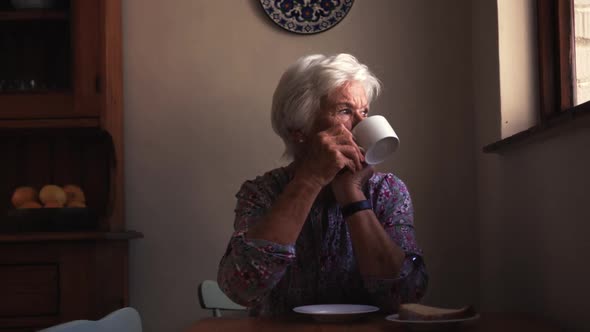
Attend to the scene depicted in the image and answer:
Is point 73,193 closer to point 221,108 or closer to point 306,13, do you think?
point 221,108

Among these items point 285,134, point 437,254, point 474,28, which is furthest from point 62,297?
point 474,28

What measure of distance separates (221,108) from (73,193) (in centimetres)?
55

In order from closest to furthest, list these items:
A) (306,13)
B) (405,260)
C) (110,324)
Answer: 1. (110,324)
2. (405,260)
3. (306,13)

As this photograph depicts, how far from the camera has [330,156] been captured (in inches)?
64.3

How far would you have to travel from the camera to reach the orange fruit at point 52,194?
89.5 inches

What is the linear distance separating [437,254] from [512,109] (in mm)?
625

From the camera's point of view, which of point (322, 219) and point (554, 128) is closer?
point (554, 128)

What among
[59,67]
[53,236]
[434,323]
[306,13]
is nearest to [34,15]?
[59,67]

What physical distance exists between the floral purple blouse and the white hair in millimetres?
147

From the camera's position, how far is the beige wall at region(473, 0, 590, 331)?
1.36 metres

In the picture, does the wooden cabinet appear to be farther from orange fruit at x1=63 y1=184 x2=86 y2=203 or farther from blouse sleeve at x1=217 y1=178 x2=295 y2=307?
blouse sleeve at x1=217 y1=178 x2=295 y2=307

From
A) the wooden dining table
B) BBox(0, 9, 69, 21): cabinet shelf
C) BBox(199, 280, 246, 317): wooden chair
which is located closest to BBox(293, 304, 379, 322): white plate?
the wooden dining table

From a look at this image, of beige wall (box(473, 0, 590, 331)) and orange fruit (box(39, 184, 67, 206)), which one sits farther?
orange fruit (box(39, 184, 67, 206))

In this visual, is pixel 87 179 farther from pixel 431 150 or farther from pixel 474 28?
pixel 474 28
